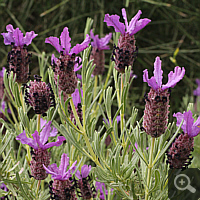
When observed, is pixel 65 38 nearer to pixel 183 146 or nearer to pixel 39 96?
pixel 39 96

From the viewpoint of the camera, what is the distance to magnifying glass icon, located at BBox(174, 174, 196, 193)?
0.49 metres

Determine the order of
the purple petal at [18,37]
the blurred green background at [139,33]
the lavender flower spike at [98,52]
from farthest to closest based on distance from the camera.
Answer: the blurred green background at [139,33]
the lavender flower spike at [98,52]
the purple petal at [18,37]

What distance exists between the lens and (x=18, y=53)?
1.76ft

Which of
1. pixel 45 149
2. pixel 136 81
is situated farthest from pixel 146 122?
pixel 136 81

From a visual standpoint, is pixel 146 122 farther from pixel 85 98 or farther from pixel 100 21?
pixel 100 21

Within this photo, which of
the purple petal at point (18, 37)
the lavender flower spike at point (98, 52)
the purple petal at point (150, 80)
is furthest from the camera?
the lavender flower spike at point (98, 52)

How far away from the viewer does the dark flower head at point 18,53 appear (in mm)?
532

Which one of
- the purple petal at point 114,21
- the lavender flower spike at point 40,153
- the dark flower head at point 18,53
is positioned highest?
the purple petal at point 114,21

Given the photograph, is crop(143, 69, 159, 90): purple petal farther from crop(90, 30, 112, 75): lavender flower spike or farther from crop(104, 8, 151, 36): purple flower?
crop(90, 30, 112, 75): lavender flower spike

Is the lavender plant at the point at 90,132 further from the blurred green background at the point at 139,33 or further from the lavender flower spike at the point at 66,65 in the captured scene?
the blurred green background at the point at 139,33

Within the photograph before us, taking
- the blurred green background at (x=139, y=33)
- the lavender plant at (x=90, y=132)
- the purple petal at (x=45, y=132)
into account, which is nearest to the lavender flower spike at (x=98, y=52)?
the lavender plant at (x=90, y=132)

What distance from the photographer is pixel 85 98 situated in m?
0.51

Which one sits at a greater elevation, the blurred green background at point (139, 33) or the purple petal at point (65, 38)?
the blurred green background at point (139, 33)

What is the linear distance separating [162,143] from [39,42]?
95cm
